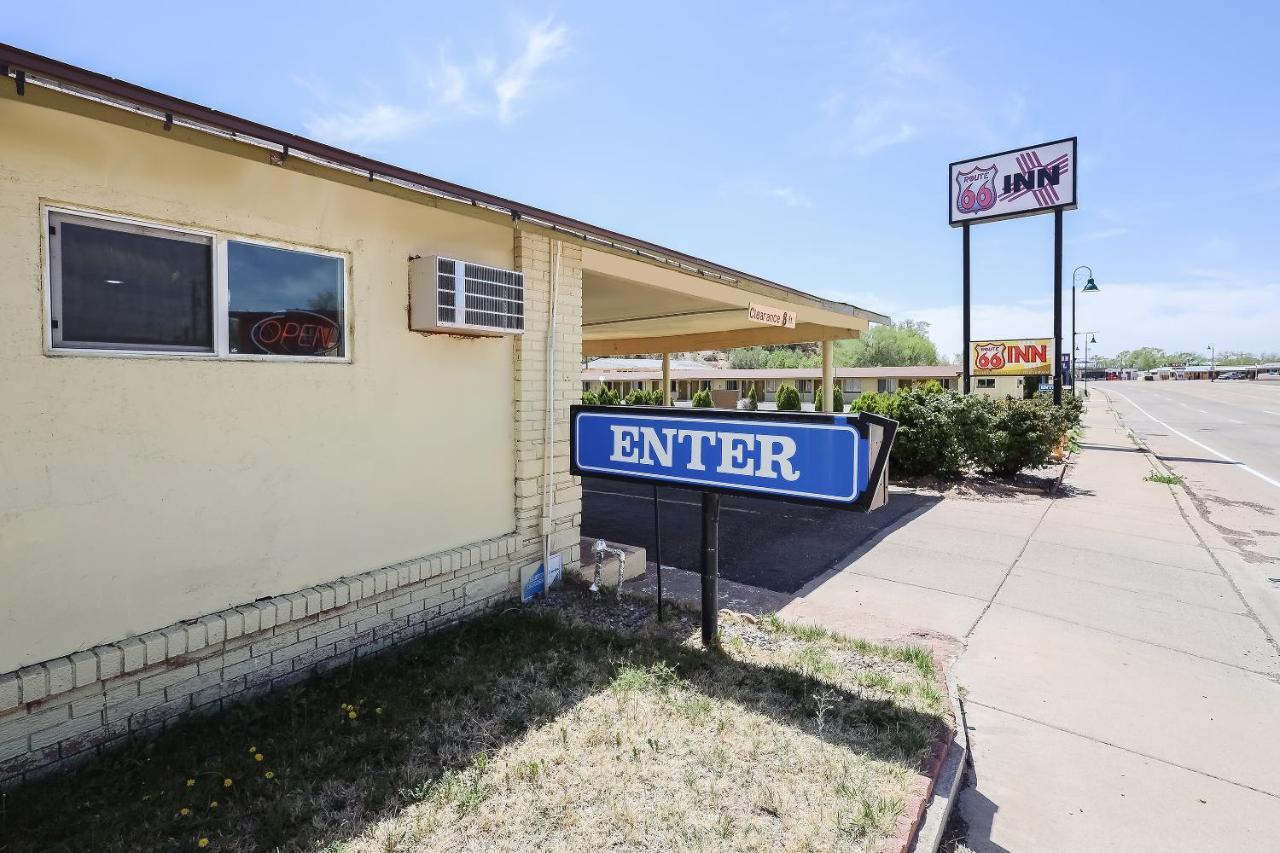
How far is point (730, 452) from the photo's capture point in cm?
421

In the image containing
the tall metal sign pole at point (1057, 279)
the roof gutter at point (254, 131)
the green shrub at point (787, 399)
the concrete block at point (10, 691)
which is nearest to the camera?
the roof gutter at point (254, 131)

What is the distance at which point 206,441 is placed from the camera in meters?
3.63

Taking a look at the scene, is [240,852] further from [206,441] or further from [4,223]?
[4,223]

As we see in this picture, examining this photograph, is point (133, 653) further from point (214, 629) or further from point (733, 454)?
point (733, 454)

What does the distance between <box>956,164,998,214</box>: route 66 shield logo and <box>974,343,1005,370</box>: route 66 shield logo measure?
4000mm

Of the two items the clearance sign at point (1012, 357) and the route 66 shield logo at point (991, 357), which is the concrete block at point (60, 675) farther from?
the route 66 shield logo at point (991, 357)

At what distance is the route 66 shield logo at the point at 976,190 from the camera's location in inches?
724

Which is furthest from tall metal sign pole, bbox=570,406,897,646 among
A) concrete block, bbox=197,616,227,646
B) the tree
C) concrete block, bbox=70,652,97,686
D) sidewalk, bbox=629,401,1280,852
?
the tree

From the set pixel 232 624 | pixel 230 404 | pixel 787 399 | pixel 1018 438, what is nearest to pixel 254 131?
pixel 230 404

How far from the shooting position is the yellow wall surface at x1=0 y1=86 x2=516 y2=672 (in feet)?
9.93

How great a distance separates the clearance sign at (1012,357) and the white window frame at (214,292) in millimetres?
19417

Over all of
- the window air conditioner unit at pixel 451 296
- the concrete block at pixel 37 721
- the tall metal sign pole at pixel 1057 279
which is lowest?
the concrete block at pixel 37 721

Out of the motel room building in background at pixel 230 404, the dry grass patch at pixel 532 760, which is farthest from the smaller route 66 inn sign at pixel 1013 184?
the dry grass patch at pixel 532 760

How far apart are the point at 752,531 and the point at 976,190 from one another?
48.5 ft
